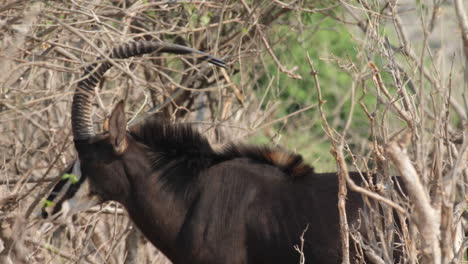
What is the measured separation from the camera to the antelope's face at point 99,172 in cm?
626

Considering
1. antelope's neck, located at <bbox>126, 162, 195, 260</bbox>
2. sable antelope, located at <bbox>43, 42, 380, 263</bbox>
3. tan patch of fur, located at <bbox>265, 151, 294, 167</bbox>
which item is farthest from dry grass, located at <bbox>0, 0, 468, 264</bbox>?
tan patch of fur, located at <bbox>265, 151, 294, 167</bbox>

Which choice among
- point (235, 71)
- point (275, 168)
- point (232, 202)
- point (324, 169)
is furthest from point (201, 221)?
point (324, 169)

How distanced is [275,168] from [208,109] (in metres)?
3.38

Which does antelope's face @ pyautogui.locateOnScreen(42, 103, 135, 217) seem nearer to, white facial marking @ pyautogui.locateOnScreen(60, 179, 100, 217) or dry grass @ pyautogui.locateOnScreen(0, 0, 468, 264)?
white facial marking @ pyautogui.locateOnScreen(60, 179, 100, 217)

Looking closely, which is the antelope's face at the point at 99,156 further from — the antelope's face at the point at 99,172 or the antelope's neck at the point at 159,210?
the antelope's neck at the point at 159,210

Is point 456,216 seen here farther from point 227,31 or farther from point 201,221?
point 227,31

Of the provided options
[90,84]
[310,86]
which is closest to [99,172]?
[90,84]

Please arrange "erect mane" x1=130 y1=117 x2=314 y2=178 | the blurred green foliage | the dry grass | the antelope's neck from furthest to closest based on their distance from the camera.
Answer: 1. the blurred green foliage
2. "erect mane" x1=130 y1=117 x2=314 y2=178
3. the antelope's neck
4. the dry grass

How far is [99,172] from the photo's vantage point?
634 centimetres

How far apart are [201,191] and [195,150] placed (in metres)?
0.35

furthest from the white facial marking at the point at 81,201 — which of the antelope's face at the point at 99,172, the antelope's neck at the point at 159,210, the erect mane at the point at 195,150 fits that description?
the erect mane at the point at 195,150

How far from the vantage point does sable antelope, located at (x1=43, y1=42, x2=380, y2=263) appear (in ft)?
20.0

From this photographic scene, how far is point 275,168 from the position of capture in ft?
21.1

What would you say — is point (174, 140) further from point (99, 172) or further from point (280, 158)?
point (280, 158)
